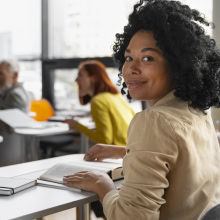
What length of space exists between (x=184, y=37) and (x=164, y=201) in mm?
511

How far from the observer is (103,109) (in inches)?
122

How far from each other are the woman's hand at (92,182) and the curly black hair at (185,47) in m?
0.42

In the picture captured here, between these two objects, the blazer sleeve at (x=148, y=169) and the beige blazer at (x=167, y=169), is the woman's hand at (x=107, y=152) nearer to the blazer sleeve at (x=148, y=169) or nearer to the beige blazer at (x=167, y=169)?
the beige blazer at (x=167, y=169)

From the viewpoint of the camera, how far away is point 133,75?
49.3 inches

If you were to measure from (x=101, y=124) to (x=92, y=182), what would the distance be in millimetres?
1689

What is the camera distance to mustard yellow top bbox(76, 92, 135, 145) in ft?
10.0

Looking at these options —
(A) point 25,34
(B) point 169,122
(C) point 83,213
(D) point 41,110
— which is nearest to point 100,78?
(C) point 83,213

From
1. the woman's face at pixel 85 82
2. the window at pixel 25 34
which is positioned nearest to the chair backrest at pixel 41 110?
the window at pixel 25 34

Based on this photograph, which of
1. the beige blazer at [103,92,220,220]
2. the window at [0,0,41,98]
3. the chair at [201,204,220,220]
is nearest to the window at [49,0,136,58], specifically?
the window at [0,0,41,98]

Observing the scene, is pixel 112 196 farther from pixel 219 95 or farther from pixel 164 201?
pixel 219 95

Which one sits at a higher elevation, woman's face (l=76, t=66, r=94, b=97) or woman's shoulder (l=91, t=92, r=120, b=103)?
woman's face (l=76, t=66, r=94, b=97)

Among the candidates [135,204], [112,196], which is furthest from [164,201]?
[112,196]

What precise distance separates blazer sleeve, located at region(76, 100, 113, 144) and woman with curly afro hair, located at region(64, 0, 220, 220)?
167 centimetres

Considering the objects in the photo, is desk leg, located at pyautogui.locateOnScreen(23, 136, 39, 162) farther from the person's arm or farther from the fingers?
the person's arm
